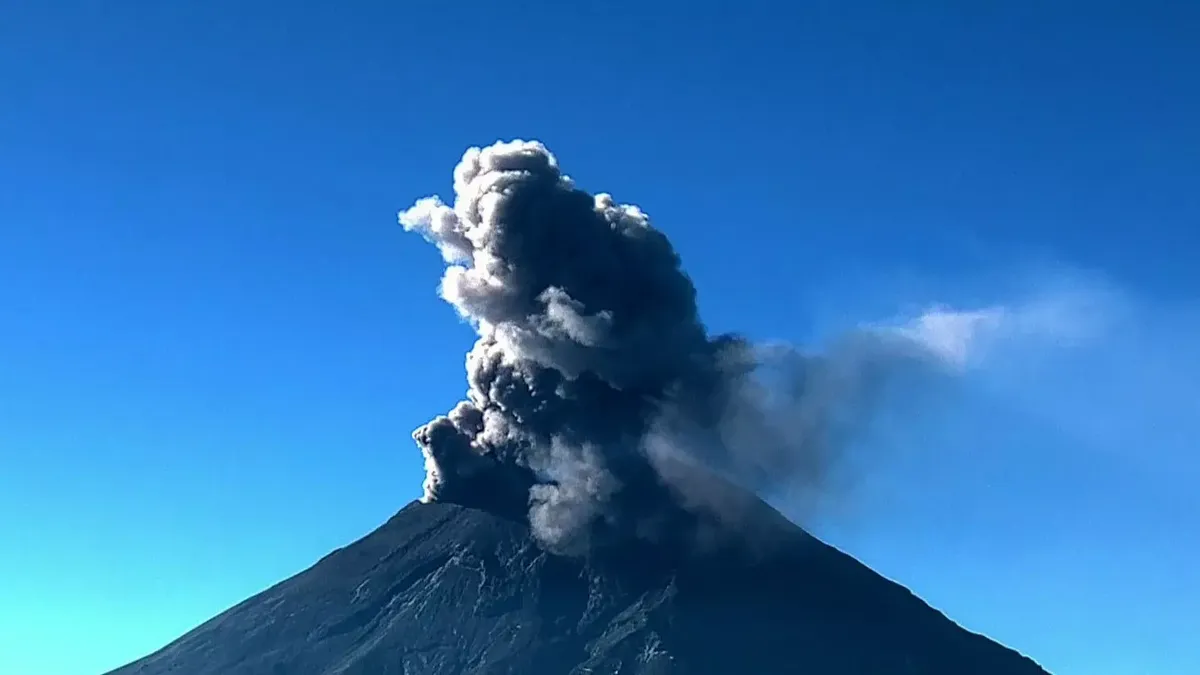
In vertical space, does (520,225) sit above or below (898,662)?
above

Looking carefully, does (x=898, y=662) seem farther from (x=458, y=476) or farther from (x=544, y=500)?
(x=458, y=476)

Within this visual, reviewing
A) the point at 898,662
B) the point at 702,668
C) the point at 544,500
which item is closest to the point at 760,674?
the point at 702,668

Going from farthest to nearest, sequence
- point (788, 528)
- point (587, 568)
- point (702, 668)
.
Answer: point (788, 528) < point (587, 568) < point (702, 668)

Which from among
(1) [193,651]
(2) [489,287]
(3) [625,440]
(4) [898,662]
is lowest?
(1) [193,651]

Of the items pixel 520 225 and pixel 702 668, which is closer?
pixel 520 225

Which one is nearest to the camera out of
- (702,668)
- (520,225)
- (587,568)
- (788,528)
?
(520,225)

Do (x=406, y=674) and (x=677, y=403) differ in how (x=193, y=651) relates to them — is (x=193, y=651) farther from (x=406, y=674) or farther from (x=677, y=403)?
(x=677, y=403)

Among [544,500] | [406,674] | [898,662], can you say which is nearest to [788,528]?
[898,662]
